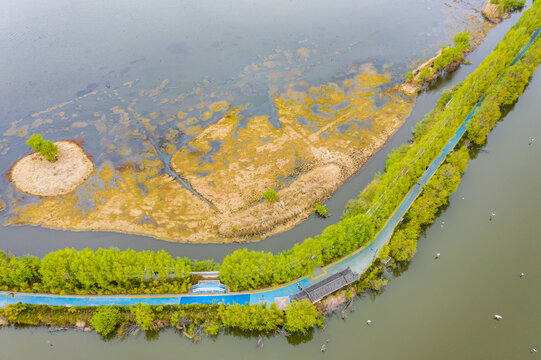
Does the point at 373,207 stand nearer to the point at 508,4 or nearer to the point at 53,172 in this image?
the point at 53,172

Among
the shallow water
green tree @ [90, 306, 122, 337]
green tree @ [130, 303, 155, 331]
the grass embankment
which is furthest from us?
the shallow water

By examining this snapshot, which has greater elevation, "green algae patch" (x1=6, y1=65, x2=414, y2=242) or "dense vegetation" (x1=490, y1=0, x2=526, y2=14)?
"dense vegetation" (x1=490, y1=0, x2=526, y2=14)

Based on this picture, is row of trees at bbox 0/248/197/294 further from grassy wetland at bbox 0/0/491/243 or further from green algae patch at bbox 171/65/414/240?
green algae patch at bbox 171/65/414/240

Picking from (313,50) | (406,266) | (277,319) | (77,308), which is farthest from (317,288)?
(313,50)

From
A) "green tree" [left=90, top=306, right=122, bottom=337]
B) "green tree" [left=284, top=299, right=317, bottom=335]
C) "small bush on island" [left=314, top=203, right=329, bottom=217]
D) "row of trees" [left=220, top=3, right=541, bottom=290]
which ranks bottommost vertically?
"green tree" [left=90, top=306, right=122, bottom=337]

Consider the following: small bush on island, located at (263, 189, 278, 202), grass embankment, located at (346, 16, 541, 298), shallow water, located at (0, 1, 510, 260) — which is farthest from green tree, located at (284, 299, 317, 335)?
small bush on island, located at (263, 189, 278, 202)

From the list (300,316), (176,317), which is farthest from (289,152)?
(176,317)

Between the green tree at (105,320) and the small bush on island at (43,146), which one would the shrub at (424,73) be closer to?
the green tree at (105,320)
